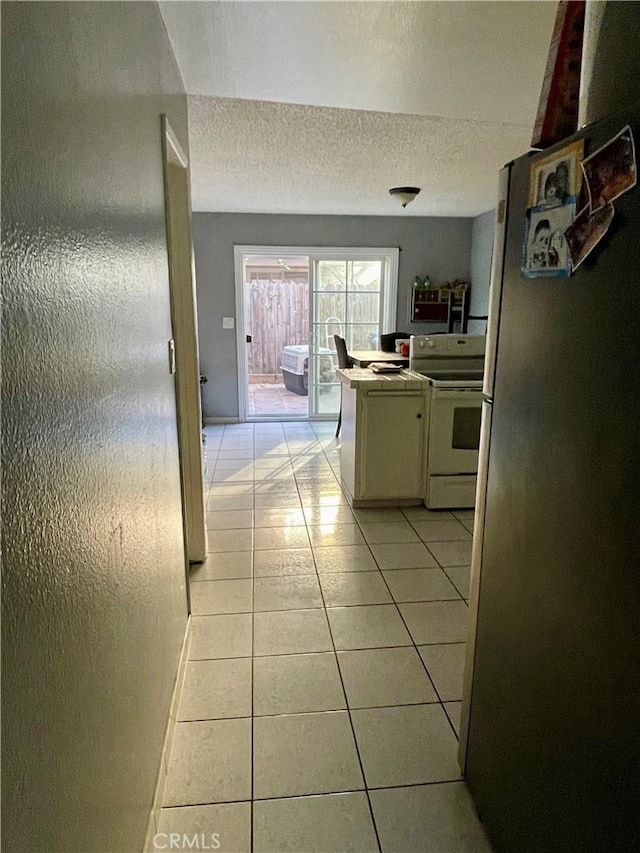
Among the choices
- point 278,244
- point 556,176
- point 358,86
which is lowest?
point 556,176

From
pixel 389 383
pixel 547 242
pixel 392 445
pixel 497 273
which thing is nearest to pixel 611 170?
pixel 547 242


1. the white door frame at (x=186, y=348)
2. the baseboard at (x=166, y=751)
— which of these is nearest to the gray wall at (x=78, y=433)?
the baseboard at (x=166, y=751)

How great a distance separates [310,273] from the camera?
5875 millimetres

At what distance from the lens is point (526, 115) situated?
256 cm

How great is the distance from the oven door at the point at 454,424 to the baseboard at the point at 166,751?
6.58 ft

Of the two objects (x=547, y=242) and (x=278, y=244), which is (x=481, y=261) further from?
(x=547, y=242)

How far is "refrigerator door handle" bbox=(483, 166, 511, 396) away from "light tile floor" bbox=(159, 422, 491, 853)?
46.4 inches

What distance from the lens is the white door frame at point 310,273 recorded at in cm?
574

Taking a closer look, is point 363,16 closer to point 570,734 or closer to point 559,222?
point 559,222

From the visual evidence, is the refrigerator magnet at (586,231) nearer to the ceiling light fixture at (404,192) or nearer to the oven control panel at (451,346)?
the oven control panel at (451,346)

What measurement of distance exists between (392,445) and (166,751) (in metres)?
2.27

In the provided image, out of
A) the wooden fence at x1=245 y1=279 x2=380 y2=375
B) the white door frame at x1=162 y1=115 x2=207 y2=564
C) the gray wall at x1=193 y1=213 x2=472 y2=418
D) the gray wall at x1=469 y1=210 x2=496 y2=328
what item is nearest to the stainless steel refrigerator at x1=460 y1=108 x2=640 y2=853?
the white door frame at x1=162 y1=115 x2=207 y2=564

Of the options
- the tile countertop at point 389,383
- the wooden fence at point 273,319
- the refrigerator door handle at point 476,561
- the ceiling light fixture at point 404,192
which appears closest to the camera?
the refrigerator door handle at point 476,561

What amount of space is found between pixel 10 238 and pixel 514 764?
4.74 ft
